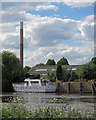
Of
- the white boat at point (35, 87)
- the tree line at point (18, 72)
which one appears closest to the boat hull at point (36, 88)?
the white boat at point (35, 87)

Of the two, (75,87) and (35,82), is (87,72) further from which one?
(35,82)

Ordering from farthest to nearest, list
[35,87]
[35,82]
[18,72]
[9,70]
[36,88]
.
A: [35,82] < [35,87] < [36,88] < [18,72] < [9,70]

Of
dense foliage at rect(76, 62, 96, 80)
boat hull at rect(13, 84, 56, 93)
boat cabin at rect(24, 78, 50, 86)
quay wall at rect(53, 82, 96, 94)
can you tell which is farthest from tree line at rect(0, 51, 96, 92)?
quay wall at rect(53, 82, 96, 94)

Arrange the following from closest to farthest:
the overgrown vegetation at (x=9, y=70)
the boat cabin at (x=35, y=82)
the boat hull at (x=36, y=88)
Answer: the overgrown vegetation at (x=9, y=70) < the boat hull at (x=36, y=88) < the boat cabin at (x=35, y=82)

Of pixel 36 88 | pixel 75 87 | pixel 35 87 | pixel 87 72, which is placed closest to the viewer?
pixel 36 88

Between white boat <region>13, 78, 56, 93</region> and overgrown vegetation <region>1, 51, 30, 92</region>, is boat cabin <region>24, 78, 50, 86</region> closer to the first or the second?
white boat <region>13, 78, 56, 93</region>

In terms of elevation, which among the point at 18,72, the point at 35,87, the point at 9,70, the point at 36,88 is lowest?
the point at 36,88

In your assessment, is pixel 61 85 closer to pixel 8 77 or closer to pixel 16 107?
pixel 8 77

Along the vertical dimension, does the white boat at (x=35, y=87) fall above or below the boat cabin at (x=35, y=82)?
below

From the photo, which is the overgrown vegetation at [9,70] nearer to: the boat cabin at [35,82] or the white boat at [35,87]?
the white boat at [35,87]

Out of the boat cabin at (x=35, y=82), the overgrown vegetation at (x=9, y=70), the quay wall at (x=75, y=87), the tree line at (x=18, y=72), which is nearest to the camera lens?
the overgrown vegetation at (x=9, y=70)

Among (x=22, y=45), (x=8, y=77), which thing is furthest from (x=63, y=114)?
(x=22, y=45)

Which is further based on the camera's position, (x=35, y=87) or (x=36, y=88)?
(x=35, y=87)

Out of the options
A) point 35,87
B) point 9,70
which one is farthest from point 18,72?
point 35,87
